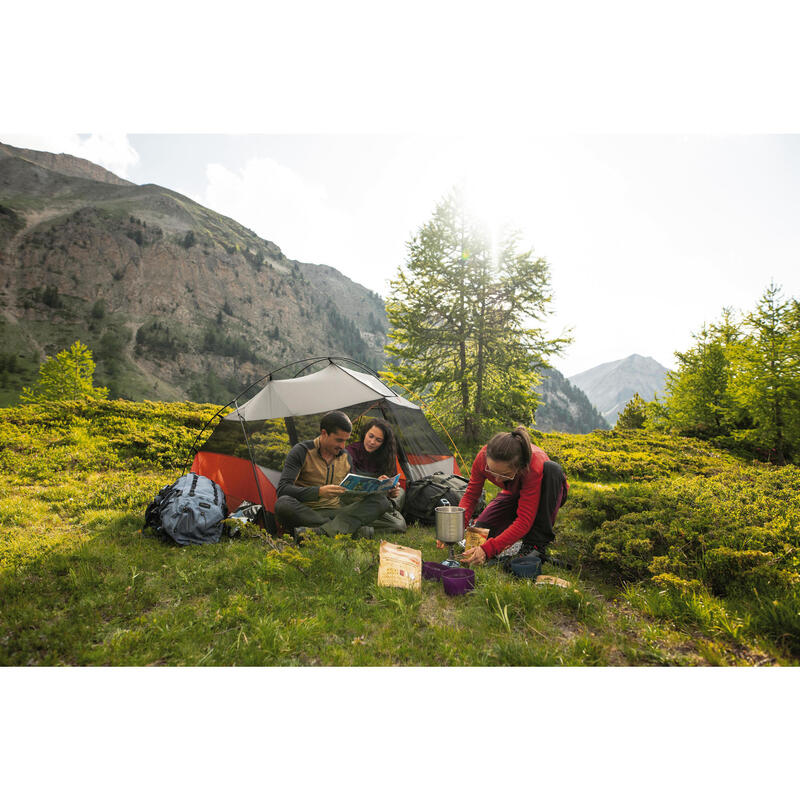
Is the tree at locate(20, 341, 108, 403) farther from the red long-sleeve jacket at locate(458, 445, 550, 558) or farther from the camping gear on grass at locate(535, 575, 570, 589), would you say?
the camping gear on grass at locate(535, 575, 570, 589)

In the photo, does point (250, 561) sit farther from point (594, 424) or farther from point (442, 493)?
point (594, 424)

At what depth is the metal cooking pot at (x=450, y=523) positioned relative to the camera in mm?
3904

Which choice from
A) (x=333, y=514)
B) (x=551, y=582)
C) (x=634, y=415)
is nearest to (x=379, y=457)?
(x=333, y=514)

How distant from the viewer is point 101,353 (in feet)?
262

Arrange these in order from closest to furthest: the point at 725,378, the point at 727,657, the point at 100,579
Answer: the point at 727,657 < the point at 100,579 < the point at 725,378

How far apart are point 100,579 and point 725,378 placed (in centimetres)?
2320

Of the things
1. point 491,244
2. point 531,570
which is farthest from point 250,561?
point 491,244

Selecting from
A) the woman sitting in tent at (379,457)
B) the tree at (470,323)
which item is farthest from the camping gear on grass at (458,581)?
the tree at (470,323)

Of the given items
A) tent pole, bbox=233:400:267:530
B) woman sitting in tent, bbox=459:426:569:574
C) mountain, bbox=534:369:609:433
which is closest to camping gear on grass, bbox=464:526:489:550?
woman sitting in tent, bbox=459:426:569:574

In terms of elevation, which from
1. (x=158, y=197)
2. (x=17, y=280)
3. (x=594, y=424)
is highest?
(x=158, y=197)

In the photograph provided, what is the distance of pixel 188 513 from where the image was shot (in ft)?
16.3

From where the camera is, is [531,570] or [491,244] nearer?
[531,570]

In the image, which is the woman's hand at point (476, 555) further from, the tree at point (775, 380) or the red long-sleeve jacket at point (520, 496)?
the tree at point (775, 380)

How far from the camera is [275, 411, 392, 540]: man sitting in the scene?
506cm
